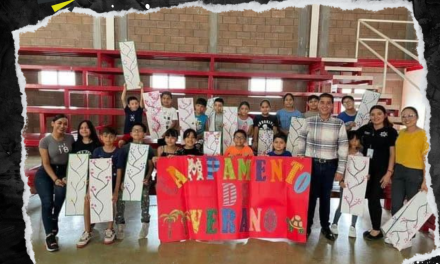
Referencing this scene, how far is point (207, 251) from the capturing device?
3246mm

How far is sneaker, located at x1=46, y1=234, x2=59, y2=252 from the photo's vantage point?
315 centimetres

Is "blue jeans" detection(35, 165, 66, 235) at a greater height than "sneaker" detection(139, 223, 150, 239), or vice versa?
"blue jeans" detection(35, 165, 66, 235)

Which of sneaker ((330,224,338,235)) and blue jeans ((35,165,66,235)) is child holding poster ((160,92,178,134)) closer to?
blue jeans ((35,165,66,235))

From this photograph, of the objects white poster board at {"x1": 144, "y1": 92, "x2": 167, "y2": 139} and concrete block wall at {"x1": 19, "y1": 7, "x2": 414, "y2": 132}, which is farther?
concrete block wall at {"x1": 19, "y1": 7, "x2": 414, "y2": 132}

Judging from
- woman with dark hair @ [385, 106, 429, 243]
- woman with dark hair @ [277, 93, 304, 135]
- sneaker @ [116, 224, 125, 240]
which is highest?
woman with dark hair @ [277, 93, 304, 135]

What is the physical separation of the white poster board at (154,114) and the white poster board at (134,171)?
989 mm

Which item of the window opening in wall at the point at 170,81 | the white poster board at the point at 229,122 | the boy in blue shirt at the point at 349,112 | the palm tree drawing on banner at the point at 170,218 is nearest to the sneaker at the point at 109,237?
the palm tree drawing on banner at the point at 170,218

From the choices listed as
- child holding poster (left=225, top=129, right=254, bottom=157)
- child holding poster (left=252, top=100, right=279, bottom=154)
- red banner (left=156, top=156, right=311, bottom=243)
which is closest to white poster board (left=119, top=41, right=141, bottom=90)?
red banner (left=156, top=156, right=311, bottom=243)

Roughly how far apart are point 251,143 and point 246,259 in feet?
5.45

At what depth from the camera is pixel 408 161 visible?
10.3 ft

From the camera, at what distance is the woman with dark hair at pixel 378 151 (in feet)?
10.9

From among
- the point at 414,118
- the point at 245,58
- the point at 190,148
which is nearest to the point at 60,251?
the point at 190,148

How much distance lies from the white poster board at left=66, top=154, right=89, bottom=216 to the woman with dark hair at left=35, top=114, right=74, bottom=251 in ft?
0.67

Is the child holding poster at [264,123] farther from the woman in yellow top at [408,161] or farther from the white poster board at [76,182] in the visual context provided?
the white poster board at [76,182]
